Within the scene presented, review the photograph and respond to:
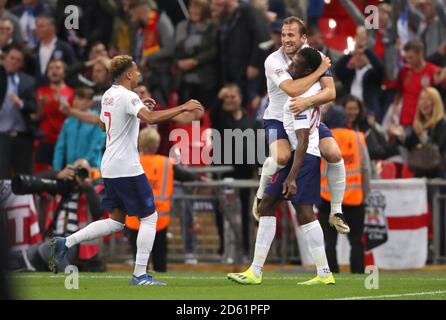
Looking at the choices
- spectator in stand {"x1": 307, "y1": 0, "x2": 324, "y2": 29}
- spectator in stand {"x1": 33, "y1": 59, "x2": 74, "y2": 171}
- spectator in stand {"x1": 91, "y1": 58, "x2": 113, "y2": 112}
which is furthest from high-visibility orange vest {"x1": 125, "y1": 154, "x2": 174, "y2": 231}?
spectator in stand {"x1": 307, "y1": 0, "x2": 324, "y2": 29}

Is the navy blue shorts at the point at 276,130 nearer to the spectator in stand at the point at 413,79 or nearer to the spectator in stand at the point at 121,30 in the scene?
the spectator in stand at the point at 413,79

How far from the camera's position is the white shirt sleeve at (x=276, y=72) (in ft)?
39.3

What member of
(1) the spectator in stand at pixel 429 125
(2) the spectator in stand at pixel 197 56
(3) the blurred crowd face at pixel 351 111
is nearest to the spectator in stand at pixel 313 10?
(2) the spectator in stand at pixel 197 56

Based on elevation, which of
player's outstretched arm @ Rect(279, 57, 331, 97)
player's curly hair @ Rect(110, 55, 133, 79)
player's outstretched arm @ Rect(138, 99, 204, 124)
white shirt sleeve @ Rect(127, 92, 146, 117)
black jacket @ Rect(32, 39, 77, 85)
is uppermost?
black jacket @ Rect(32, 39, 77, 85)

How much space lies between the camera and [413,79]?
1892 cm

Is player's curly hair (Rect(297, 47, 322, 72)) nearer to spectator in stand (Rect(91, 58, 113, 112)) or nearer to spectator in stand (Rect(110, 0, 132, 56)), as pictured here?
spectator in stand (Rect(91, 58, 113, 112))

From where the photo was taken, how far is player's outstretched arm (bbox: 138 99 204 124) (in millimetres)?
11164

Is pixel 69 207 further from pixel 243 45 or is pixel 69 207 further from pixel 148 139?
pixel 243 45

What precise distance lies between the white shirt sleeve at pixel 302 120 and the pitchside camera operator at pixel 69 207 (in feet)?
16.3

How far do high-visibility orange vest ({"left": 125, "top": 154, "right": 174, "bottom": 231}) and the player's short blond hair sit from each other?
0.16m

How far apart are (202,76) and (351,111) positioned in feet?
13.5

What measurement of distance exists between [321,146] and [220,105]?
20.9 ft

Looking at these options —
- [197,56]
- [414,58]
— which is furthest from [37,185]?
[414,58]
